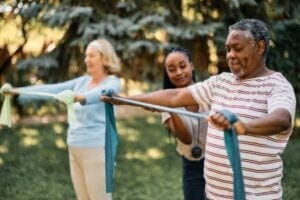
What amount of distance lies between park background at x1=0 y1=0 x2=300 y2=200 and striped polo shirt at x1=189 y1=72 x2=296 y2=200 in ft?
10.3

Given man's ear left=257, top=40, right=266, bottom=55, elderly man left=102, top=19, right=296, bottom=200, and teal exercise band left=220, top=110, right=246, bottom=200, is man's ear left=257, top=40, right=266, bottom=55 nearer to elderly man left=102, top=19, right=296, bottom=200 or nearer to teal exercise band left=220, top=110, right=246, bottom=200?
elderly man left=102, top=19, right=296, bottom=200

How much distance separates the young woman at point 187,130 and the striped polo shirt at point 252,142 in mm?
599

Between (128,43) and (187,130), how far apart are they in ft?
10.4

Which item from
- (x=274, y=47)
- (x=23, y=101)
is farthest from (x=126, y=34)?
(x=23, y=101)

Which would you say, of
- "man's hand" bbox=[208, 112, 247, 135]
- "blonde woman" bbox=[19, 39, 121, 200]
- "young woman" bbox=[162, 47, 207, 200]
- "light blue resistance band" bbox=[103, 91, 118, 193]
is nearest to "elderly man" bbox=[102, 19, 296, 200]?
"man's hand" bbox=[208, 112, 247, 135]

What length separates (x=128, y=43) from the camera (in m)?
5.97

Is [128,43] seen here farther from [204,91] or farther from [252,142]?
[252,142]

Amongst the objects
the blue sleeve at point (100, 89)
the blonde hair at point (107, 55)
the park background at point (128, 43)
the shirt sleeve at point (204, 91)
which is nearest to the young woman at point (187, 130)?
the shirt sleeve at point (204, 91)

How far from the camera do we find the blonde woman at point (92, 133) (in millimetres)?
3721

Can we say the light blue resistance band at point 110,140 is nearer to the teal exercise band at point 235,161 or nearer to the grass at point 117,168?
the teal exercise band at point 235,161

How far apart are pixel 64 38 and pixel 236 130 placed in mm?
4751

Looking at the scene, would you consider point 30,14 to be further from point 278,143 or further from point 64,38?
point 278,143

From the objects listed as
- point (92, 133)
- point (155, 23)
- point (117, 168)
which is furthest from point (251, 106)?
point (117, 168)

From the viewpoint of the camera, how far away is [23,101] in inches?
287
